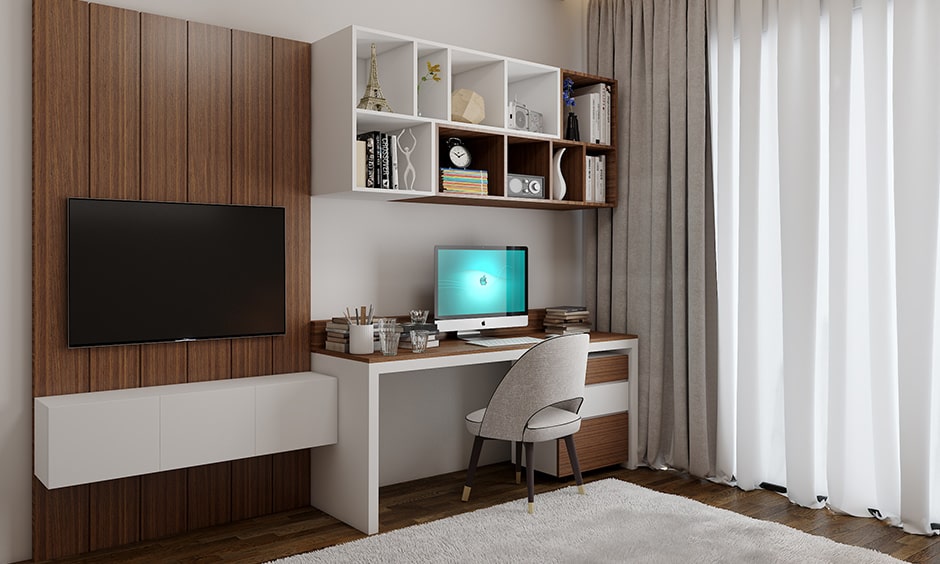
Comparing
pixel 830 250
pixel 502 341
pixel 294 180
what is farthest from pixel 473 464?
pixel 830 250

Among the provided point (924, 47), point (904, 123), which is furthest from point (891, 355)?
point (924, 47)

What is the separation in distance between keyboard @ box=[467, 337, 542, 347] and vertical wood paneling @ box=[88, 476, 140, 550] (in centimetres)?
166

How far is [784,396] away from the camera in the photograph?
12.4ft

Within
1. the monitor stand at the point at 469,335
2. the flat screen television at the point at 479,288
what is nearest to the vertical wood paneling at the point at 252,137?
the flat screen television at the point at 479,288

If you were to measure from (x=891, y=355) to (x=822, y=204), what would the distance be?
0.75 metres

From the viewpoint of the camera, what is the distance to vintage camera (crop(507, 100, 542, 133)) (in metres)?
4.11

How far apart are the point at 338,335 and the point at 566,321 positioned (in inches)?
57.0

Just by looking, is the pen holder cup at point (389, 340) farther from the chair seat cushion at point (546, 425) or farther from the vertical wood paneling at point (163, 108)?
the vertical wood paneling at point (163, 108)

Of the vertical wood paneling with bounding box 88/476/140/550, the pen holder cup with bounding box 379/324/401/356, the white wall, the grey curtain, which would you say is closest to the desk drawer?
the grey curtain

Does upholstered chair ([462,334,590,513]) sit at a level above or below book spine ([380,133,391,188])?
below

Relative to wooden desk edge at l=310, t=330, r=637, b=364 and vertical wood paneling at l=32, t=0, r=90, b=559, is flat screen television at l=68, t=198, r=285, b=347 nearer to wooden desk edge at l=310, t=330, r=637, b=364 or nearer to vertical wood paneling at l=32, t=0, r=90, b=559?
vertical wood paneling at l=32, t=0, r=90, b=559

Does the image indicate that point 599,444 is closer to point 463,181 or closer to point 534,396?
point 534,396

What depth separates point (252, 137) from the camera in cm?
346

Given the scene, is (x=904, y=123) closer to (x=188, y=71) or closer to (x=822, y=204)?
(x=822, y=204)
